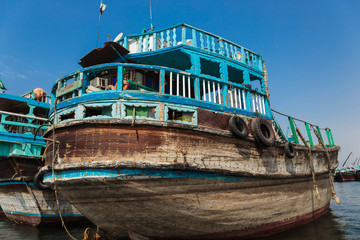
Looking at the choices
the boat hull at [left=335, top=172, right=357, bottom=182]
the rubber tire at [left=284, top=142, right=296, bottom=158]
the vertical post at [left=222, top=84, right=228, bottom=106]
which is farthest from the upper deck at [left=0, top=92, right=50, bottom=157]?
the boat hull at [left=335, top=172, right=357, bottom=182]

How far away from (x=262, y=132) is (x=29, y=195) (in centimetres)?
803

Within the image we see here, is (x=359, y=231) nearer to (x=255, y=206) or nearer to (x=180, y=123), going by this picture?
(x=255, y=206)

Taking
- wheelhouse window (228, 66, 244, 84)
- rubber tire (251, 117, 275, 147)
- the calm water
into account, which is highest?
wheelhouse window (228, 66, 244, 84)

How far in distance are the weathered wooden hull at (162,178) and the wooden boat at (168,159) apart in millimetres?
18

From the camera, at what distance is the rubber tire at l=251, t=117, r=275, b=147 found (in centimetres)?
541

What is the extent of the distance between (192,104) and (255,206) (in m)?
2.70

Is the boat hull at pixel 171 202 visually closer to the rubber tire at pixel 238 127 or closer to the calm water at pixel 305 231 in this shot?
the rubber tire at pixel 238 127

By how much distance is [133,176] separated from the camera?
13.7 feet

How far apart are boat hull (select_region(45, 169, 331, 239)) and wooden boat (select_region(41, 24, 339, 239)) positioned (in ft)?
0.06

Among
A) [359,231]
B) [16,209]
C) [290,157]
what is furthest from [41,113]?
[359,231]

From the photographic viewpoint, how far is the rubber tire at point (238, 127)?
5.09m

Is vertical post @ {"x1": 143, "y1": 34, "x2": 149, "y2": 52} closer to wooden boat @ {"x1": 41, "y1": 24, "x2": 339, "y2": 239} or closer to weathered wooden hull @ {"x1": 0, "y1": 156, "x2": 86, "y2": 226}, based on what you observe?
wooden boat @ {"x1": 41, "y1": 24, "x2": 339, "y2": 239}

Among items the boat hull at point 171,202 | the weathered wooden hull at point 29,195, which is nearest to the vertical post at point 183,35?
the boat hull at point 171,202

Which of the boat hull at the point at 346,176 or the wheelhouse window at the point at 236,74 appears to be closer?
the wheelhouse window at the point at 236,74
